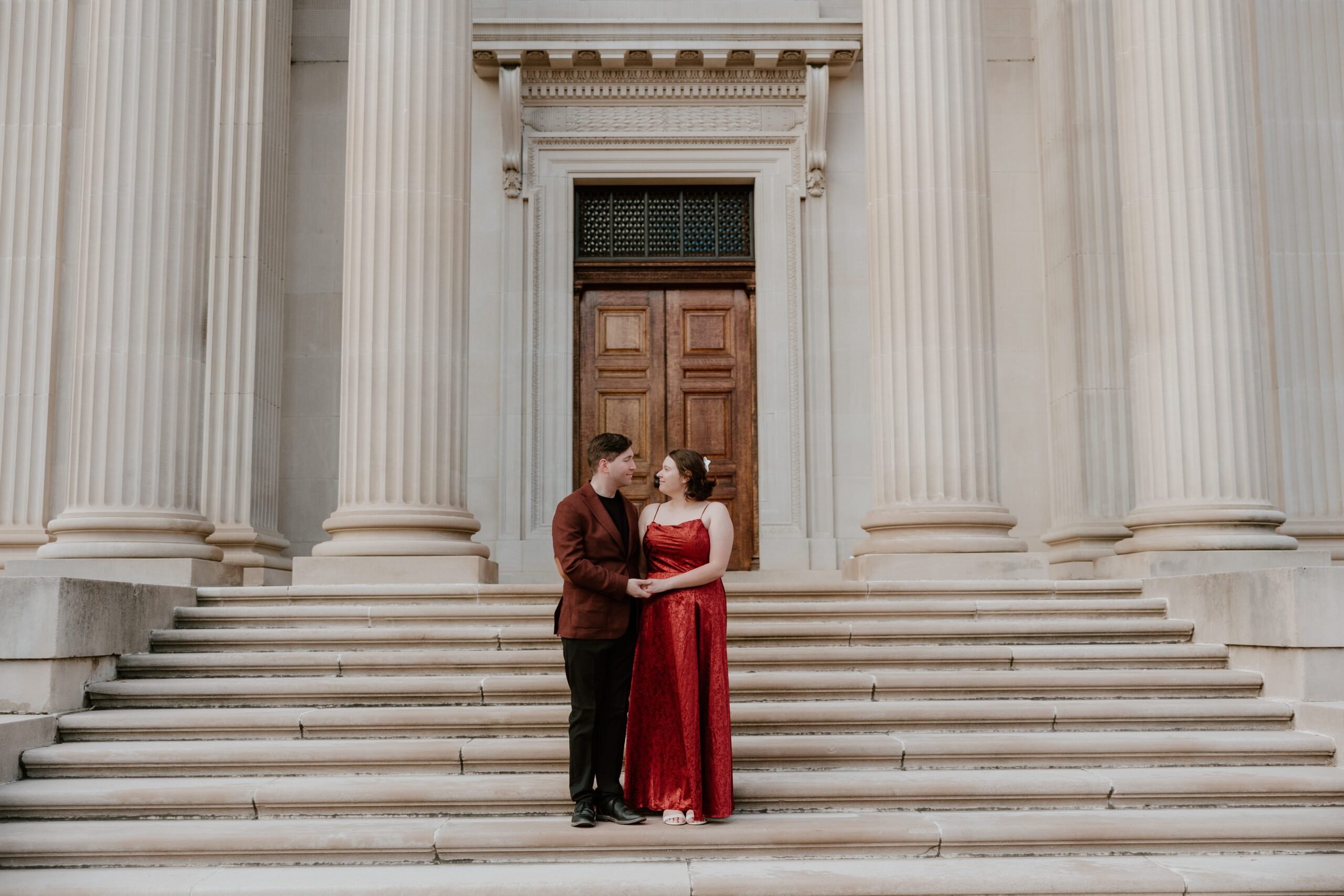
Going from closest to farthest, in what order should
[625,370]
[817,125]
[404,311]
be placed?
[404,311] < [817,125] < [625,370]

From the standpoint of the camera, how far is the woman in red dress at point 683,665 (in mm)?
6336

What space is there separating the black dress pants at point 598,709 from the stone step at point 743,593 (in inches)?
129

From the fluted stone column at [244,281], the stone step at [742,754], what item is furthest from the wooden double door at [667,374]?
the stone step at [742,754]

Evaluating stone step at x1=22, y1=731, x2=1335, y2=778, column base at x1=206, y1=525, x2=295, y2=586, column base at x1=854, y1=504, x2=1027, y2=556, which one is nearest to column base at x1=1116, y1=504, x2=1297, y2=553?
column base at x1=854, y1=504, x2=1027, y2=556

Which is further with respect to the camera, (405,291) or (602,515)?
(405,291)

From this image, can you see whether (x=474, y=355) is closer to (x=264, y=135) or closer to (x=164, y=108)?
(x=264, y=135)

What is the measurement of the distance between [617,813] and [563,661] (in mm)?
2187

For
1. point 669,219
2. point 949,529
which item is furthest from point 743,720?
point 669,219

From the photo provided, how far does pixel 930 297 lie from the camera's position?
10.7 metres

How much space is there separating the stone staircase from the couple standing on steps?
28 centimetres

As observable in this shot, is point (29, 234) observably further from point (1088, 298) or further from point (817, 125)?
point (1088, 298)

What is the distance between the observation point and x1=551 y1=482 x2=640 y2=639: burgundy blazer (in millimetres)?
6211

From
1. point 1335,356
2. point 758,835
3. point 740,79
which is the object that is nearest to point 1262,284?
point 1335,356

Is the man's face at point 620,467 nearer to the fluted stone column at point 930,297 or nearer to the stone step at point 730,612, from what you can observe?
the stone step at point 730,612
